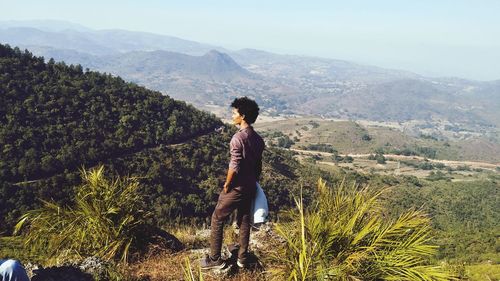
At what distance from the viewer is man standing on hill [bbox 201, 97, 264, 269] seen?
13.7 feet

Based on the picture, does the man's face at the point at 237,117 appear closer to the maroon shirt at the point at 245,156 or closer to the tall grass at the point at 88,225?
the maroon shirt at the point at 245,156

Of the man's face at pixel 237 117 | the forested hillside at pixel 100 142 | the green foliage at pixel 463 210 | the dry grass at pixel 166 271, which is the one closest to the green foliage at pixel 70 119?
the forested hillside at pixel 100 142

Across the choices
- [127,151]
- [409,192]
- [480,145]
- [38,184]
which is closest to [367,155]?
[409,192]

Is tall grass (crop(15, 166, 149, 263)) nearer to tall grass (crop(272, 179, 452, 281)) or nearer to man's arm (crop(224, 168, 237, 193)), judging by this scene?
man's arm (crop(224, 168, 237, 193))

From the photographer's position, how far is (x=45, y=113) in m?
41.2

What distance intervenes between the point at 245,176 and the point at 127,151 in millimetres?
40972

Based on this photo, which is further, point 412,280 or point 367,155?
point 367,155

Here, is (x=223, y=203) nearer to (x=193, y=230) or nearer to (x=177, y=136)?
(x=193, y=230)

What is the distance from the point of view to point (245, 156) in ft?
13.8

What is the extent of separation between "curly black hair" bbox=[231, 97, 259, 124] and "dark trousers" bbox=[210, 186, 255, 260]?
789 millimetres

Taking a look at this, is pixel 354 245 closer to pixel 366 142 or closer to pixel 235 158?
pixel 235 158

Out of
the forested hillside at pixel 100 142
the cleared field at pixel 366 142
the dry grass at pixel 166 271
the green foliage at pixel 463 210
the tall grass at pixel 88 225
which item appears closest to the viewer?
the dry grass at pixel 166 271

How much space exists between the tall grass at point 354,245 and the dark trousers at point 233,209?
587mm

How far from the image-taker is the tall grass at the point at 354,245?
3.30 meters
